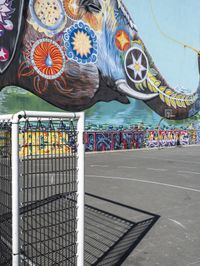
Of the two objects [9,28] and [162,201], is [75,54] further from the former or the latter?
[162,201]

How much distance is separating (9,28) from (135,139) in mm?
15407

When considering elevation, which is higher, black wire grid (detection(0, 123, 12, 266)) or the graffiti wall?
black wire grid (detection(0, 123, 12, 266))

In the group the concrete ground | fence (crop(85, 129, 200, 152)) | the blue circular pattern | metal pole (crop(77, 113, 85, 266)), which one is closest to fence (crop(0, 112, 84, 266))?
metal pole (crop(77, 113, 85, 266))

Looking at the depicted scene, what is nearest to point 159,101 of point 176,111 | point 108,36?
point 176,111

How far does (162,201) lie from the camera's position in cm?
889

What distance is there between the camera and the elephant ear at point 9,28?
66.6 feet

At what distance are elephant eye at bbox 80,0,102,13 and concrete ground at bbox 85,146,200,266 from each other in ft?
50.8

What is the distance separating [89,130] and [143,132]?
6.61 m

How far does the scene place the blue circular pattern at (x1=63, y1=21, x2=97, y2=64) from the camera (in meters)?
24.0

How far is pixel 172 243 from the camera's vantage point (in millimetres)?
5664

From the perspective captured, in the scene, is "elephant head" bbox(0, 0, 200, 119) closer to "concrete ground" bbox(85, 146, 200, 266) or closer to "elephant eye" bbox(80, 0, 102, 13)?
"elephant eye" bbox(80, 0, 102, 13)

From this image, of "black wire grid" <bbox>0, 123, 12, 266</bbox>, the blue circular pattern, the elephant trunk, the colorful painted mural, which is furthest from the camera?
the elephant trunk

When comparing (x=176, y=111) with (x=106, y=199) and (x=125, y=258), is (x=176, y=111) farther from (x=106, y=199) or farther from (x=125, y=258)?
(x=125, y=258)

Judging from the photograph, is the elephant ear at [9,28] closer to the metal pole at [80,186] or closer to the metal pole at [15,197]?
the metal pole at [80,186]
